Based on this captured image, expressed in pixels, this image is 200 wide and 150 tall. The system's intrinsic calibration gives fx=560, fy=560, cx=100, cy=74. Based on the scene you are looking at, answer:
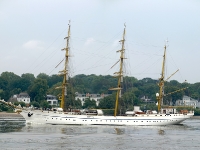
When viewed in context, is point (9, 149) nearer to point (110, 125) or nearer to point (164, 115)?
point (110, 125)

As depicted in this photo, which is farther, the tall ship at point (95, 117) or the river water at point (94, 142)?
the tall ship at point (95, 117)

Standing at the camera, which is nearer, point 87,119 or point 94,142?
point 94,142

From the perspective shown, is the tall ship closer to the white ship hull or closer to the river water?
the white ship hull

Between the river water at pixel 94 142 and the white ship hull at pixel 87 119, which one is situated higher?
the white ship hull at pixel 87 119

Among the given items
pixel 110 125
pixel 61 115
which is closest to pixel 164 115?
pixel 110 125

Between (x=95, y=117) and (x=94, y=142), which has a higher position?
(x=95, y=117)

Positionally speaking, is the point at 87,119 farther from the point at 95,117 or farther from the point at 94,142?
the point at 94,142

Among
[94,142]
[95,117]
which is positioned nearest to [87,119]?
[95,117]

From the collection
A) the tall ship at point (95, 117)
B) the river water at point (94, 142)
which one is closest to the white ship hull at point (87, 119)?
the tall ship at point (95, 117)

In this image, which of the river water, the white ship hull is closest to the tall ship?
the white ship hull

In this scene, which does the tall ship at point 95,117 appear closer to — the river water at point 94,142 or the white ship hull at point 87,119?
the white ship hull at point 87,119

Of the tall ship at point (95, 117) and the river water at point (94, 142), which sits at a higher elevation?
the tall ship at point (95, 117)

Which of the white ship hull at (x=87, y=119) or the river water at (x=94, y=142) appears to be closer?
the river water at (x=94, y=142)

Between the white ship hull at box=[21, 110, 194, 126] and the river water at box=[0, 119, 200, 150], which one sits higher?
the white ship hull at box=[21, 110, 194, 126]
